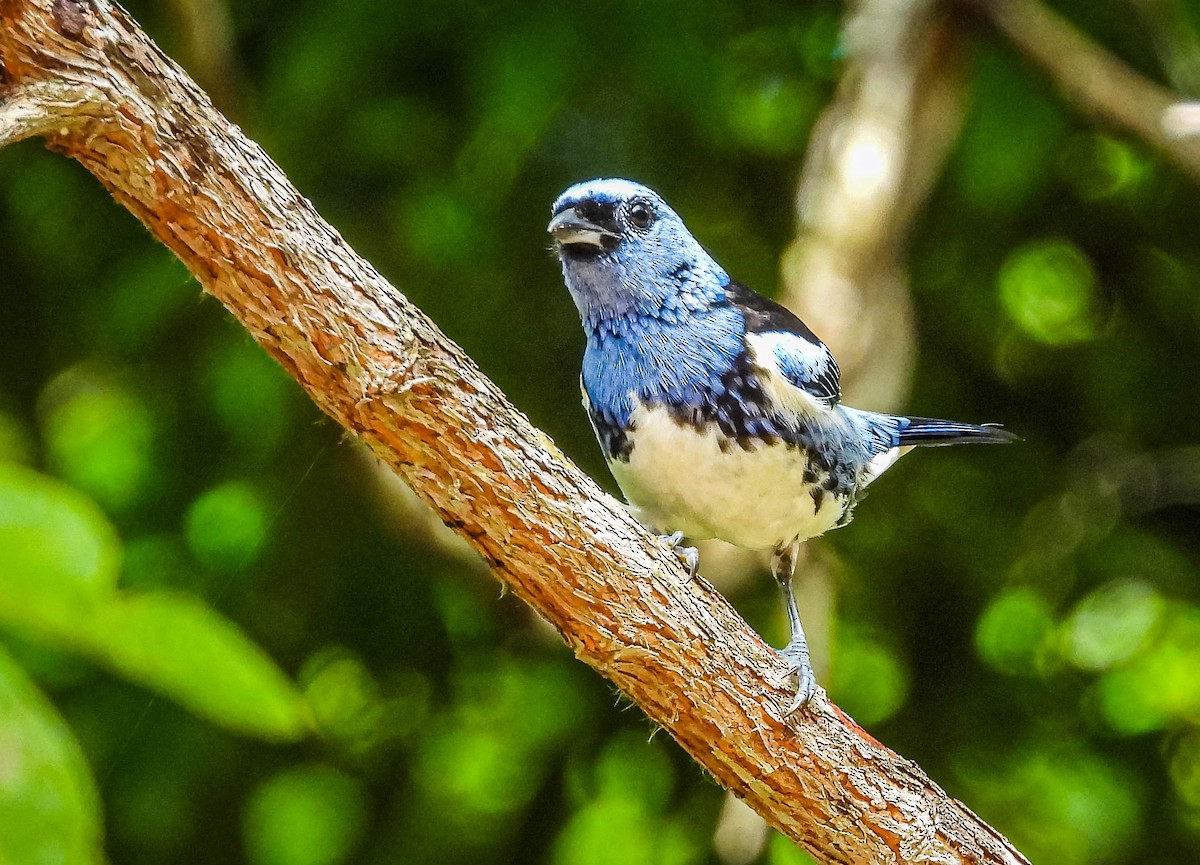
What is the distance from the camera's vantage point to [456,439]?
1.59 metres

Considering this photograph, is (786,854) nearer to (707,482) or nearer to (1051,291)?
(707,482)

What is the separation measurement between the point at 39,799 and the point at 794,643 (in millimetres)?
1470

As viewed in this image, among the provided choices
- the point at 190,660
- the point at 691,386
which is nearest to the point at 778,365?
the point at 691,386

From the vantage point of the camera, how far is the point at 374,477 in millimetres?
3033

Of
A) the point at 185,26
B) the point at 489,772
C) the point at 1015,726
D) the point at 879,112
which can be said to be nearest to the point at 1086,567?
the point at 1015,726

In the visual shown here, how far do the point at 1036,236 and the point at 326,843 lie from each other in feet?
8.38

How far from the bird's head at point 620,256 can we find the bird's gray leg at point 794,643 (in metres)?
0.58

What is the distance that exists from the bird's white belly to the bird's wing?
137 mm

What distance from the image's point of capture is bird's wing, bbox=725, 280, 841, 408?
2.14m

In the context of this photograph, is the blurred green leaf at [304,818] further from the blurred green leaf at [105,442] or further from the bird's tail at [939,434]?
the bird's tail at [939,434]

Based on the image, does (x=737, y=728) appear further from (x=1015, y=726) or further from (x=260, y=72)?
(x=260, y=72)

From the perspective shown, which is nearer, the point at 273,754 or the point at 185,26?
the point at 185,26

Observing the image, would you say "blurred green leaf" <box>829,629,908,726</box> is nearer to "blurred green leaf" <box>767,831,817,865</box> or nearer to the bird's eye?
"blurred green leaf" <box>767,831,817,865</box>

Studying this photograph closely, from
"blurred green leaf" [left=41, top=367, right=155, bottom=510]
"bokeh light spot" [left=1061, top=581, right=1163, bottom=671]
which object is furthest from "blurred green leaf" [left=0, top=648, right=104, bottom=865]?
"bokeh light spot" [left=1061, top=581, right=1163, bottom=671]
